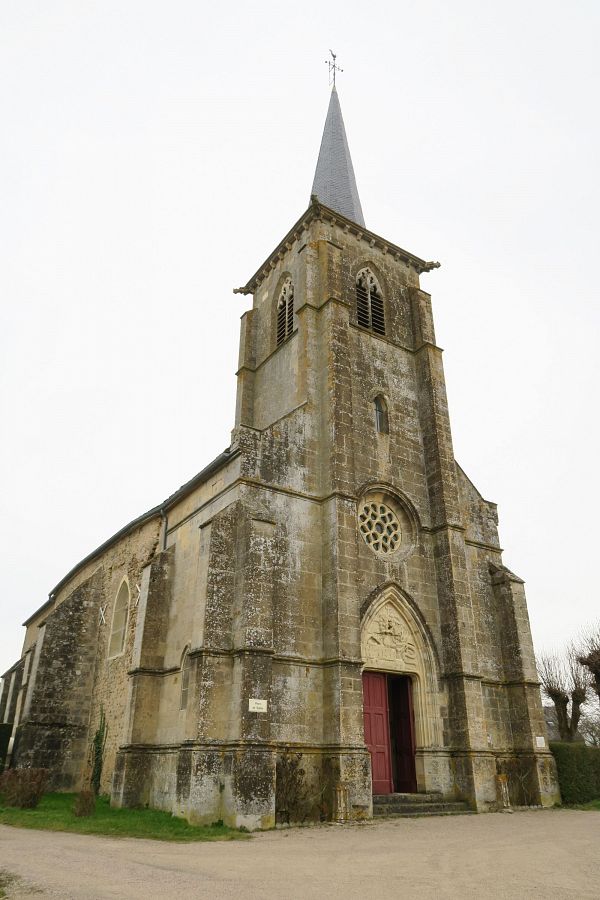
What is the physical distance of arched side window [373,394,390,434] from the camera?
1817 cm

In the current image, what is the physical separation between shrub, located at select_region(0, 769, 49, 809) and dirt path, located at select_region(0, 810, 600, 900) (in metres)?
2.99

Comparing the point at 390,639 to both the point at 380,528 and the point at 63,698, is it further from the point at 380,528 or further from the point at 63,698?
the point at 63,698

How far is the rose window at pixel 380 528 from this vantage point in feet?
53.9

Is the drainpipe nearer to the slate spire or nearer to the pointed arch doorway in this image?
the pointed arch doorway

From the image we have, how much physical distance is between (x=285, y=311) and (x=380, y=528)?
8207 mm

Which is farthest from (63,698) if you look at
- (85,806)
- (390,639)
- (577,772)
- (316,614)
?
(577,772)

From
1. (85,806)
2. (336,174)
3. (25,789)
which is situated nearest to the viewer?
(85,806)

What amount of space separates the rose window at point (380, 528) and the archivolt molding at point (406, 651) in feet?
3.85

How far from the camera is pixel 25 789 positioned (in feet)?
44.9

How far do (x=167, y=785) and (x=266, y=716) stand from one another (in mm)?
3385

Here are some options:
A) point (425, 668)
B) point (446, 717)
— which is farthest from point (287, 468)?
point (446, 717)

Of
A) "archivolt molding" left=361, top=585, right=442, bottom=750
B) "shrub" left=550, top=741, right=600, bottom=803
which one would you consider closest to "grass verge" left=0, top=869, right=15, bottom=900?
"archivolt molding" left=361, top=585, right=442, bottom=750

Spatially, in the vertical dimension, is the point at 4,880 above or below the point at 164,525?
below

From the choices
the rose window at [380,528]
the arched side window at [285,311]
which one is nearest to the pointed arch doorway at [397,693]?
the rose window at [380,528]
